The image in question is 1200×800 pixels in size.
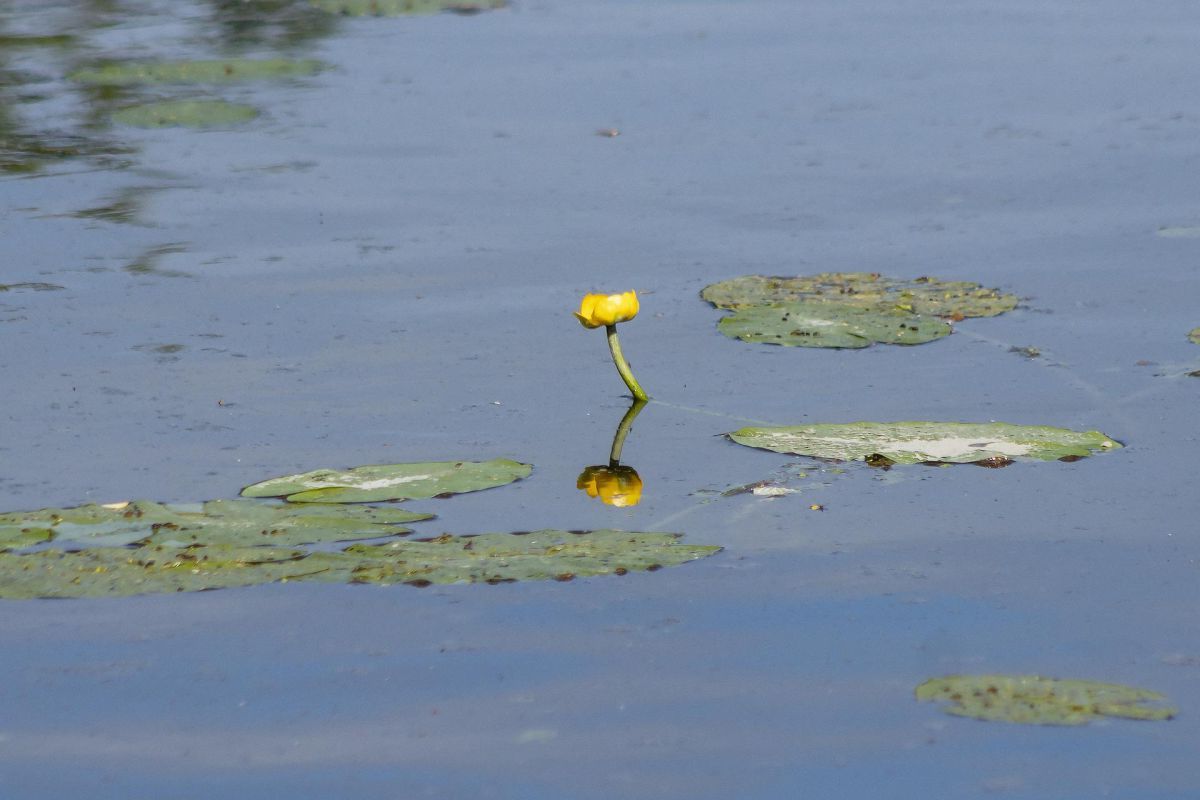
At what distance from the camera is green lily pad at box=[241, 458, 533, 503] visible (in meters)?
3.66

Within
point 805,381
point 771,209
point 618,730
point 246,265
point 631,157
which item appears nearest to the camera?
point 618,730

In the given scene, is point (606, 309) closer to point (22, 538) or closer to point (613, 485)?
point (613, 485)

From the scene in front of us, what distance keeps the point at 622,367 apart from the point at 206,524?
51.8 inches

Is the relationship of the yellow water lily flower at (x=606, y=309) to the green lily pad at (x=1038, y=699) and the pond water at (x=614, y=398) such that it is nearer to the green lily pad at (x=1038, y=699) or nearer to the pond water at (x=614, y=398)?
the pond water at (x=614, y=398)

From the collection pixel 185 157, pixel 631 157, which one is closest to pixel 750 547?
pixel 631 157

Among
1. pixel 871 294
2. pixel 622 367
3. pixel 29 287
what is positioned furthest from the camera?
pixel 29 287

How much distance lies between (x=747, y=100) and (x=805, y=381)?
12.0 feet

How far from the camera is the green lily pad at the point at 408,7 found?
10.8 meters

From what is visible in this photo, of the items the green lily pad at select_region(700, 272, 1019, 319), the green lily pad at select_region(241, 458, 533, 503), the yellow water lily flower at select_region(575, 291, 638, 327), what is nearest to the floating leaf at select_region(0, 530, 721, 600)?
the green lily pad at select_region(241, 458, 533, 503)

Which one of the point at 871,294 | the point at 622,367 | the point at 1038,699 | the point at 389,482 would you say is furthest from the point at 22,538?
the point at 871,294

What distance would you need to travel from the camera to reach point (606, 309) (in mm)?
4195

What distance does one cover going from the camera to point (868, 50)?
9094mm

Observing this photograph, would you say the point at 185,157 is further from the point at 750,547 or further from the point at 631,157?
the point at 750,547

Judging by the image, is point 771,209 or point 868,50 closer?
point 771,209
